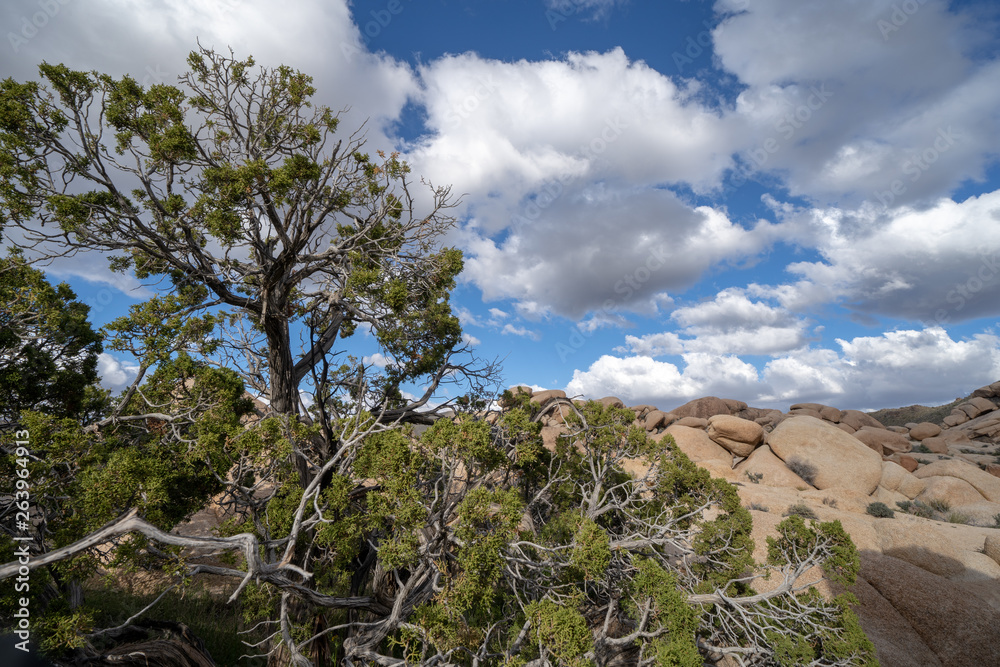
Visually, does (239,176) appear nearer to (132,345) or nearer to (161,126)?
(161,126)

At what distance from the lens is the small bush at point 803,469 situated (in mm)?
22062

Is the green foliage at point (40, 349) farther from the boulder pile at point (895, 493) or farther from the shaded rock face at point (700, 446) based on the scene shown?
the shaded rock face at point (700, 446)

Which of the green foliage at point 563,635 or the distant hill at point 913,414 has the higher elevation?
the distant hill at point 913,414

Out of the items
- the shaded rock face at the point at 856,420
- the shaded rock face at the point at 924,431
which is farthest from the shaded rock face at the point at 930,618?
the shaded rock face at the point at 924,431

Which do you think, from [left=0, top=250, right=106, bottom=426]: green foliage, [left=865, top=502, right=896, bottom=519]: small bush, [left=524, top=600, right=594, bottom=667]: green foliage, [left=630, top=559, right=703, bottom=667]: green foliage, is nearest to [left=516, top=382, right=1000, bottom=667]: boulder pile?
[left=865, top=502, right=896, bottom=519]: small bush

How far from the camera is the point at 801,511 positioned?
14750 mm

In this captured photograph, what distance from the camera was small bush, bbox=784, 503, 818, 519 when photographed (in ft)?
47.6

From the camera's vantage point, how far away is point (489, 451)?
5.39m

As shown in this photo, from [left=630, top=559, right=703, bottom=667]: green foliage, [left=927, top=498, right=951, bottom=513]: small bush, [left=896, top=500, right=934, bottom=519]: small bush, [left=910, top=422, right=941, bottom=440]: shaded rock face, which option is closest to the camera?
[left=630, top=559, right=703, bottom=667]: green foliage

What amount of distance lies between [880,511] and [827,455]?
5.17 metres

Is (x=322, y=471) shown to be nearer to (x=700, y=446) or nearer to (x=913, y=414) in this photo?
(x=700, y=446)

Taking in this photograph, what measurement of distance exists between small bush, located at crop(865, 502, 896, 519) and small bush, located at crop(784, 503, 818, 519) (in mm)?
4802

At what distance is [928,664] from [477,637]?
8.39 meters

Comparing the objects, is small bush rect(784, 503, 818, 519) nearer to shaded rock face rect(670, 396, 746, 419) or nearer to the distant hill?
shaded rock face rect(670, 396, 746, 419)
